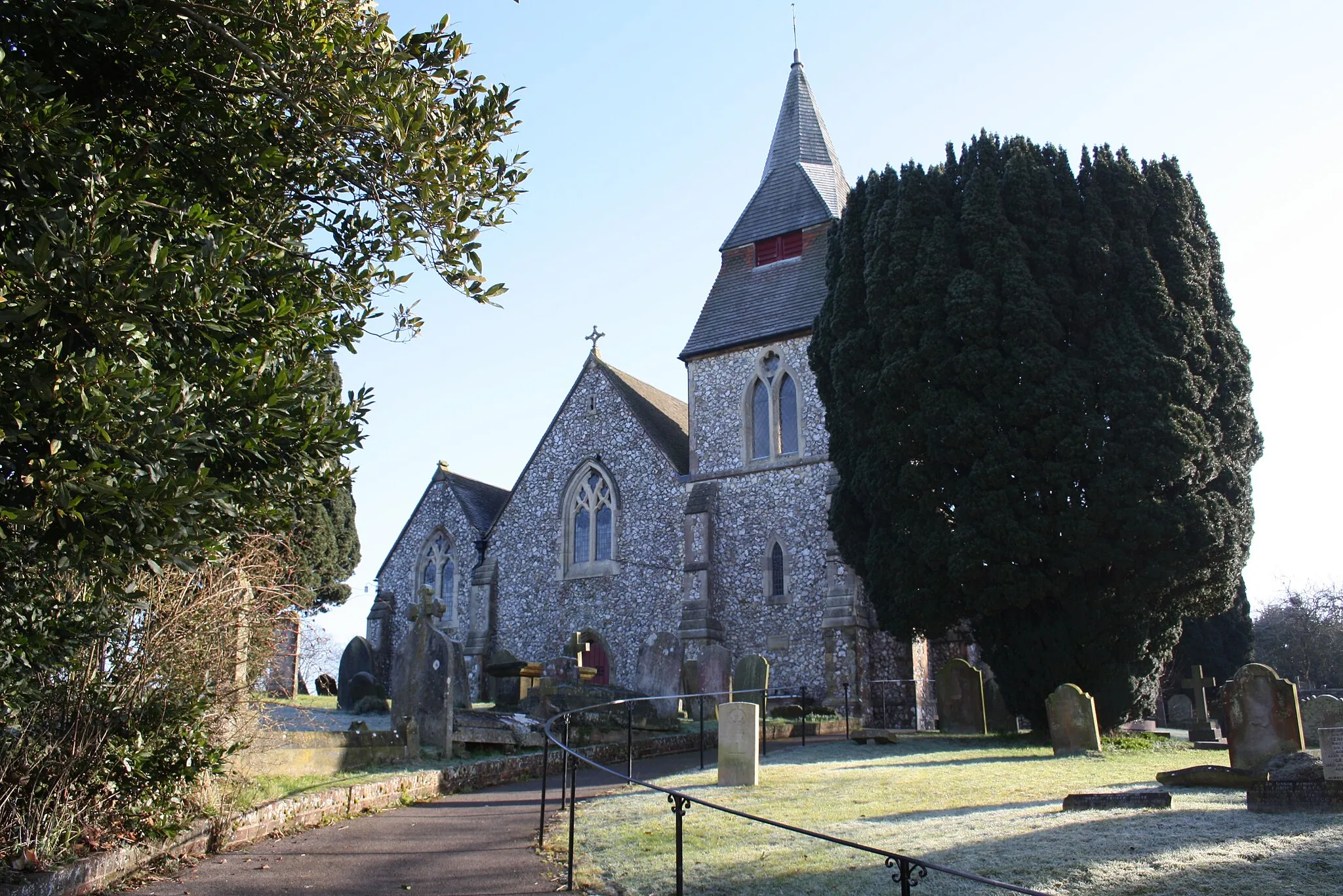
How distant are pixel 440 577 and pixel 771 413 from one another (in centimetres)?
1063

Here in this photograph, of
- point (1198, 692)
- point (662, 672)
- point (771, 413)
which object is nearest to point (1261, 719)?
point (662, 672)

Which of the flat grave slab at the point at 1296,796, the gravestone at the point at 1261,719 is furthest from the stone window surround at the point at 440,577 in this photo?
the flat grave slab at the point at 1296,796

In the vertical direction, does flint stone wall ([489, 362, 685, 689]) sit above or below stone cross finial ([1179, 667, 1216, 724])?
above

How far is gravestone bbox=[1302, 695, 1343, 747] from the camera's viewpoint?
1115 cm

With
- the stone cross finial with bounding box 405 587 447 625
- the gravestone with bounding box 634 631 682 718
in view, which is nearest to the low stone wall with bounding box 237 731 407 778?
the stone cross finial with bounding box 405 587 447 625

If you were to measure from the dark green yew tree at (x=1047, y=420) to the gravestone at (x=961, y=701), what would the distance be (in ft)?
4.07

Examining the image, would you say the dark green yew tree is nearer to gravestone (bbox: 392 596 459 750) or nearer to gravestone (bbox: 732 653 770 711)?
gravestone (bbox: 732 653 770 711)

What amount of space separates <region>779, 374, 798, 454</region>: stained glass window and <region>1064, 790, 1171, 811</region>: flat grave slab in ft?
51.2

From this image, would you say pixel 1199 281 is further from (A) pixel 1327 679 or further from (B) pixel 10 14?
(A) pixel 1327 679

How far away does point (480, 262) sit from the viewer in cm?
746

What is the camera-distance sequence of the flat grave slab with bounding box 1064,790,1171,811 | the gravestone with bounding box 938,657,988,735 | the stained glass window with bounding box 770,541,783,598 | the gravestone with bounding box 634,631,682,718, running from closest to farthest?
1. the flat grave slab with bounding box 1064,790,1171,811
2. the gravestone with bounding box 938,657,988,735
3. the gravestone with bounding box 634,631,682,718
4. the stained glass window with bounding box 770,541,783,598

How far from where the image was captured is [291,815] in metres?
8.55

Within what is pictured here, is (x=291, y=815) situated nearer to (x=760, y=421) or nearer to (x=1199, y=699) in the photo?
(x=760, y=421)

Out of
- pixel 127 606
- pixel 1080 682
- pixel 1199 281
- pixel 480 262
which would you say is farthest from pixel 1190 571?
pixel 127 606
